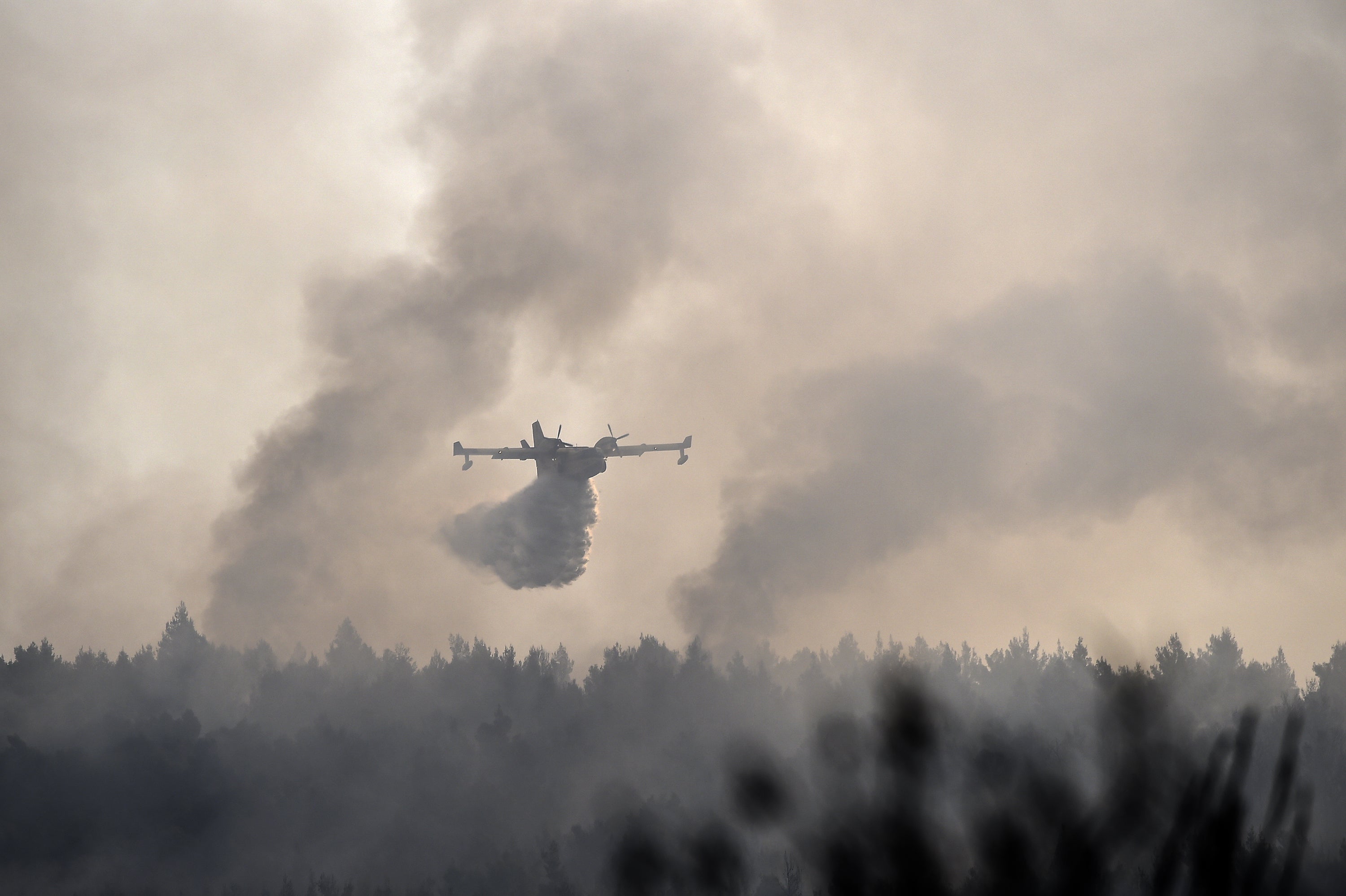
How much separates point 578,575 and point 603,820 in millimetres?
80100

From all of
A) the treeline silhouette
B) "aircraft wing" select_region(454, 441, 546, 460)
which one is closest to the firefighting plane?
"aircraft wing" select_region(454, 441, 546, 460)

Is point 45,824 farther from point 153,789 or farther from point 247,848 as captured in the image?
point 247,848

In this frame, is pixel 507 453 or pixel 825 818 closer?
pixel 507 453

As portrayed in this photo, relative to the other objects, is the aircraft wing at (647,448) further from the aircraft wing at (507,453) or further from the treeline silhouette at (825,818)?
the treeline silhouette at (825,818)

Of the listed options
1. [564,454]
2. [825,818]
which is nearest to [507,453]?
[564,454]

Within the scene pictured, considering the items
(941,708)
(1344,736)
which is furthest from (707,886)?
(1344,736)

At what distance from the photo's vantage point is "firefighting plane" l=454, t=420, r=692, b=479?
109438 millimetres

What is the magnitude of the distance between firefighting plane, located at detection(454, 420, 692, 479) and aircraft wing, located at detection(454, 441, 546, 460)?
4 cm

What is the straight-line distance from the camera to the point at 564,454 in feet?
363

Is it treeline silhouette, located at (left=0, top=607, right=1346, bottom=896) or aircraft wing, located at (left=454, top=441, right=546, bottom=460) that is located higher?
aircraft wing, located at (left=454, top=441, right=546, bottom=460)

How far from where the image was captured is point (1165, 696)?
187 m

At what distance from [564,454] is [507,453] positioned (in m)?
5.19

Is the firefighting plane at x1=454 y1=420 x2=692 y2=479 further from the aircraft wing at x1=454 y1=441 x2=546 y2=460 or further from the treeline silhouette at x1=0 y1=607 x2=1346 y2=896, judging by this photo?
the treeline silhouette at x1=0 y1=607 x2=1346 y2=896

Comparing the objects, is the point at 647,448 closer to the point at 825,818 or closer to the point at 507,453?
the point at 507,453
